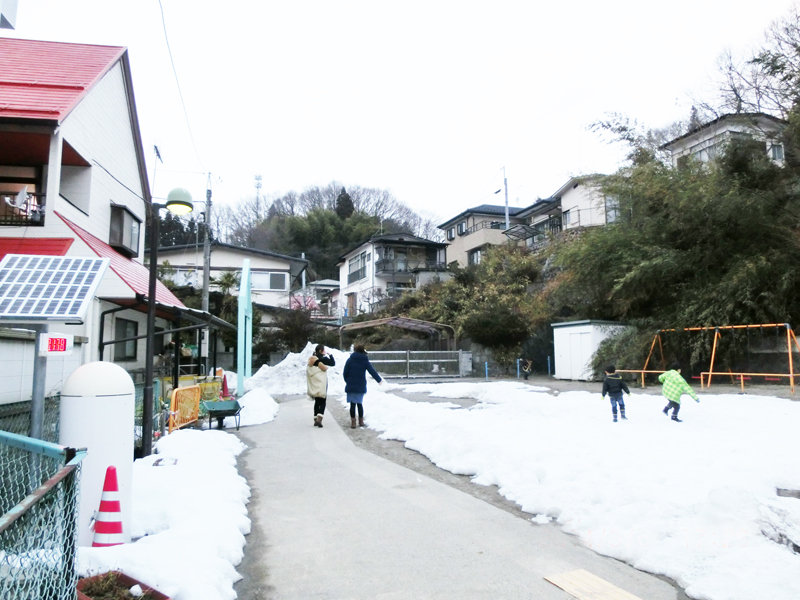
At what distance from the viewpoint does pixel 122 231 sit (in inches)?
590

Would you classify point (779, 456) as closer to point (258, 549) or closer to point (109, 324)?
point (258, 549)

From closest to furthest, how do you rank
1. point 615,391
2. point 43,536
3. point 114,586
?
point 43,536 < point 114,586 < point 615,391

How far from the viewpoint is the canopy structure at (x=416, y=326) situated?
27.3 meters

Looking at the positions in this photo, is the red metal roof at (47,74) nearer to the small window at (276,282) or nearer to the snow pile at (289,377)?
the snow pile at (289,377)

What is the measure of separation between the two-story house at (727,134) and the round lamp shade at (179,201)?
17.0 metres

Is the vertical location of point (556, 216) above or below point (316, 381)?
above

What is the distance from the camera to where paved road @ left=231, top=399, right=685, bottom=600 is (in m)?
3.81

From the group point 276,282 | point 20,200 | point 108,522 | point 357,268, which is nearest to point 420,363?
point 276,282

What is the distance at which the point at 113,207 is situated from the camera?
14.9 metres

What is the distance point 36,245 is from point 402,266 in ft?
118

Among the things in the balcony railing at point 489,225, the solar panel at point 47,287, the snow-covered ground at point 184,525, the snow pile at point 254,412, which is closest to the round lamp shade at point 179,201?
the solar panel at point 47,287

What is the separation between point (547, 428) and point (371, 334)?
23358mm

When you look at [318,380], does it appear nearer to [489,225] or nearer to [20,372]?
[20,372]

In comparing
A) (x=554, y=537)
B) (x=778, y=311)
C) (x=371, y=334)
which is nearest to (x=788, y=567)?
(x=554, y=537)
